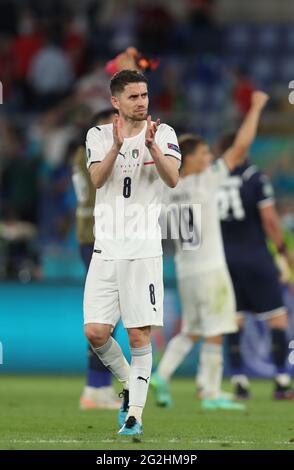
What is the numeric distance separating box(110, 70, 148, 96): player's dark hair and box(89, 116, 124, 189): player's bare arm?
23cm

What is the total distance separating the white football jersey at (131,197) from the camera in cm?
888

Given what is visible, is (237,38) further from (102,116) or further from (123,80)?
(123,80)

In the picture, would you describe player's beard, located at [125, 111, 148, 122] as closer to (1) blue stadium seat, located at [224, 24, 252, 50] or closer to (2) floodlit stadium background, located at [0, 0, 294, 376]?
(2) floodlit stadium background, located at [0, 0, 294, 376]

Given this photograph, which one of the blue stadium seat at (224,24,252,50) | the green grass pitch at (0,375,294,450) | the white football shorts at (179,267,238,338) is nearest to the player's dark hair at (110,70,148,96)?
the green grass pitch at (0,375,294,450)

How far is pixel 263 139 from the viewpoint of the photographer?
1823cm

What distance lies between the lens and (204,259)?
12.2 metres

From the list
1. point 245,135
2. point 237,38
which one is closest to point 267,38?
point 237,38

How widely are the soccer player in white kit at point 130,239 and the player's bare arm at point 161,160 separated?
90 millimetres

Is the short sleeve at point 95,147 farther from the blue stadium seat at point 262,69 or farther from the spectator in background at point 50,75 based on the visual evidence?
the blue stadium seat at point 262,69

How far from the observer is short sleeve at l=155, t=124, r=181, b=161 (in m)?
8.78

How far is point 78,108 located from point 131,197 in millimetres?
11384

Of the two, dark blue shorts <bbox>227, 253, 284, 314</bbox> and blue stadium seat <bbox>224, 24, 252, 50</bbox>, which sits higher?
blue stadium seat <bbox>224, 24, 252, 50</bbox>

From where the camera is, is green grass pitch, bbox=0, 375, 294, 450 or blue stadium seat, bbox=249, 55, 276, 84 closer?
green grass pitch, bbox=0, 375, 294, 450

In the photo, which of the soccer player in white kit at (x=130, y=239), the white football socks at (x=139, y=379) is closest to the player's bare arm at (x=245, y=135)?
the soccer player in white kit at (x=130, y=239)
